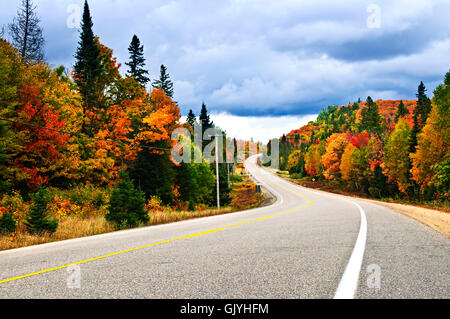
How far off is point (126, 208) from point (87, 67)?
20564 mm

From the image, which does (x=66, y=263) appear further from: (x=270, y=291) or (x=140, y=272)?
(x=270, y=291)

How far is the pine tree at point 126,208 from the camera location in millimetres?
13469

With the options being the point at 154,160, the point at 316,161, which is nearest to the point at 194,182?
the point at 154,160

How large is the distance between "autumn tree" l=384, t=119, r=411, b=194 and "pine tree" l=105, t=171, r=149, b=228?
42.8m

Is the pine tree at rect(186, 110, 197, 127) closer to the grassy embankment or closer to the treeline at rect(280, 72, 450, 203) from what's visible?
the treeline at rect(280, 72, 450, 203)

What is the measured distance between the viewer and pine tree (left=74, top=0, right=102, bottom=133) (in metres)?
28.5

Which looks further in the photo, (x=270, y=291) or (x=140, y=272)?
(x=140, y=272)

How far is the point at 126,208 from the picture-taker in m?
13.9

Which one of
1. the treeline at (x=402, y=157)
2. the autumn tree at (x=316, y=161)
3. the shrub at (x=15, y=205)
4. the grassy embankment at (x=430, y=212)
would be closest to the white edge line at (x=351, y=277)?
the grassy embankment at (x=430, y=212)

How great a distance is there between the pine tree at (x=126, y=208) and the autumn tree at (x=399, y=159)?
42.8m

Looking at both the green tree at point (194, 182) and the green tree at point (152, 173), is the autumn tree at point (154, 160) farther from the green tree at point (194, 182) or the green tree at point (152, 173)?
the green tree at point (194, 182)
